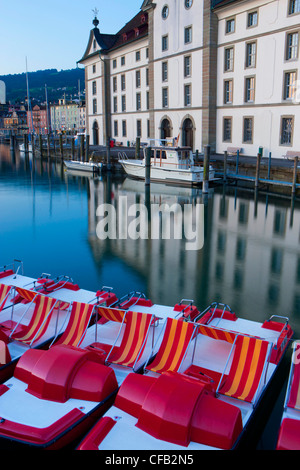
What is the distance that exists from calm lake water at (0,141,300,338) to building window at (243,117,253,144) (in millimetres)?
7280

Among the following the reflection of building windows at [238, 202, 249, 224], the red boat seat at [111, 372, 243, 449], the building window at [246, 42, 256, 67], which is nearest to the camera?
the red boat seat at [111, 372, 243, 449]

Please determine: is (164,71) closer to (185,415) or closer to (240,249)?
(240,249)

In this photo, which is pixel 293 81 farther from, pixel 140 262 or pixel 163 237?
pixel 140 262

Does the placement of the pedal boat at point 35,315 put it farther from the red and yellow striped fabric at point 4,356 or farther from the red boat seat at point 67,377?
the red boat seat at point 67,377

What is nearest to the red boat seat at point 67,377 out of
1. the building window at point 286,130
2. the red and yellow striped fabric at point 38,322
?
the red and yellow striped fabric at point 38,322

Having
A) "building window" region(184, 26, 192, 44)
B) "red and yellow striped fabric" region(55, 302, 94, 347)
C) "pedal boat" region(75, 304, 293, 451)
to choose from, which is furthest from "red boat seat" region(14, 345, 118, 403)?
"building window" region(184, 26, 192, 44)

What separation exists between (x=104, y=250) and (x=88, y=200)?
1223 centimetres

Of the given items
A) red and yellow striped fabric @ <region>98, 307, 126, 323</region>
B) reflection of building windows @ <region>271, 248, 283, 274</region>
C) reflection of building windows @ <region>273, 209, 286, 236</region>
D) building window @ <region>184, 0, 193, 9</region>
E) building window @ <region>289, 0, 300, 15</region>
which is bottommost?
reflection of building windows @ <region>271, 248, 283, 274</region>

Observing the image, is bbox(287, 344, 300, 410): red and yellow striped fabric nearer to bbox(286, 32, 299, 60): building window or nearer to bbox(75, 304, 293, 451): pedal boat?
bbox(75, 304, 293, 451): pedal boat

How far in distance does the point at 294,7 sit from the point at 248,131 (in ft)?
28.8

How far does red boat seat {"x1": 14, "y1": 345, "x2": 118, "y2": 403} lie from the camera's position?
5.93 metres

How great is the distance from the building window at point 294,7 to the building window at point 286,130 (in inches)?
260

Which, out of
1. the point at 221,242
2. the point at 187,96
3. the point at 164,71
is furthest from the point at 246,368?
the point at 164,71
